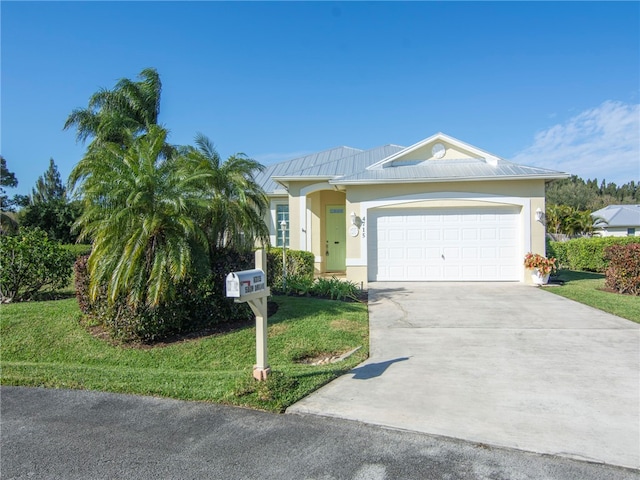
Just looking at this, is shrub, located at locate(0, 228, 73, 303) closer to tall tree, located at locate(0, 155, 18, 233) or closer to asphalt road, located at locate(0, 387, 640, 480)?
asphalt road, located at locate(0, 387, 640, 480)

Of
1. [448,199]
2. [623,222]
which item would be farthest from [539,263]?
[623,222]

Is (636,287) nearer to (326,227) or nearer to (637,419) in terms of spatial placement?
(637,419)

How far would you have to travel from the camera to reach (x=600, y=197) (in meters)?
59.2

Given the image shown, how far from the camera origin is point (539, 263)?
468 inches

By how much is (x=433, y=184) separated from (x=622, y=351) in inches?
293

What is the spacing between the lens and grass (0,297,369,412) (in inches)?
176

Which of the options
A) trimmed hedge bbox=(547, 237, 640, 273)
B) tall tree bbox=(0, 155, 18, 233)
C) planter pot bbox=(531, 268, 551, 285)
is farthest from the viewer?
tall tree bbox=(0, 155, 18, 233)

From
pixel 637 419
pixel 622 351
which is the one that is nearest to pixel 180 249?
pixel 637 419

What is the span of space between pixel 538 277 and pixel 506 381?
8.40 m

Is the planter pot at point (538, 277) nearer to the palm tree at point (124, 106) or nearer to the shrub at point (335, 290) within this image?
the shrub at point (335, 290)

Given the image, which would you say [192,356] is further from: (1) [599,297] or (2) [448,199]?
(1) [599,297]

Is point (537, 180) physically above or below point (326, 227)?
above

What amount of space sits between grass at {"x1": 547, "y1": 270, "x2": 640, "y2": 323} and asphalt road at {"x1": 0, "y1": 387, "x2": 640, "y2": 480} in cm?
669

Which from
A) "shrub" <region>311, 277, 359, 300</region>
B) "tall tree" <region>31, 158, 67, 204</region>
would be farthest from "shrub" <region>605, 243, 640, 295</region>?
"tall tree" <region>31, 158, 67, 204</region>
